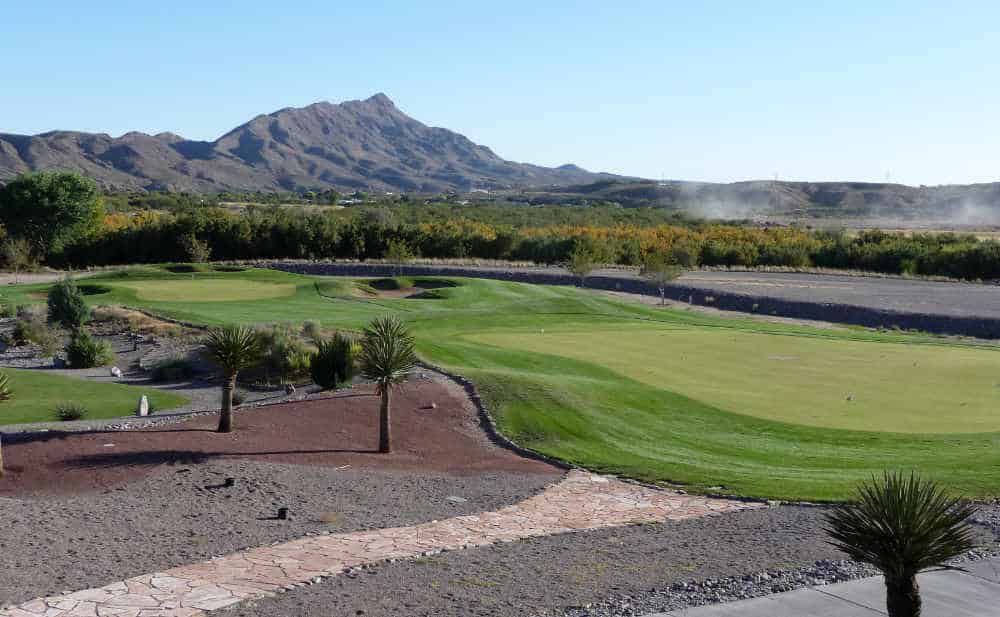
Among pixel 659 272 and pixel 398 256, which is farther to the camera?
pixel 398 256

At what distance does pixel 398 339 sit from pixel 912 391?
13.7 meters

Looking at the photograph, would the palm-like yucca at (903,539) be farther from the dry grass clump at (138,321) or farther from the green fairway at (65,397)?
the dry grass clump at (138,321)

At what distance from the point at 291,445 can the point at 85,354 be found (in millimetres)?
13627

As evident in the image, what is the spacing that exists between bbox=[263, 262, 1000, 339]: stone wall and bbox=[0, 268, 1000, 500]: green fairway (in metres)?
12.2

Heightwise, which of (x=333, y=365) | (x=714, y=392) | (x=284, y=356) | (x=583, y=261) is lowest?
(x=714, y=392)

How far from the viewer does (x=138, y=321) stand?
36.4 m

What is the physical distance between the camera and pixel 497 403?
21.2 metres

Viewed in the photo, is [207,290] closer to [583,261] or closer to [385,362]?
[583,261]

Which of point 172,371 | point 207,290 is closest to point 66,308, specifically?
point 172,371

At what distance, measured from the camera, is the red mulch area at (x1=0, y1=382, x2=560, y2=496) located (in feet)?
50.5

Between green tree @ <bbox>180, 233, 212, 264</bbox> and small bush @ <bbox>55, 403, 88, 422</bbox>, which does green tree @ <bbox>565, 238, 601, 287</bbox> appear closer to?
green tree @ <bbox>180, 233, 212, 264</bbox>

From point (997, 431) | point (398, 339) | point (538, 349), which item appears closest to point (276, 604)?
point (398, 339)

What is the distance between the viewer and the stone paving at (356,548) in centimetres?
1009

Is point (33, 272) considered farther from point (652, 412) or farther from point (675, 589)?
point (675, 589)
